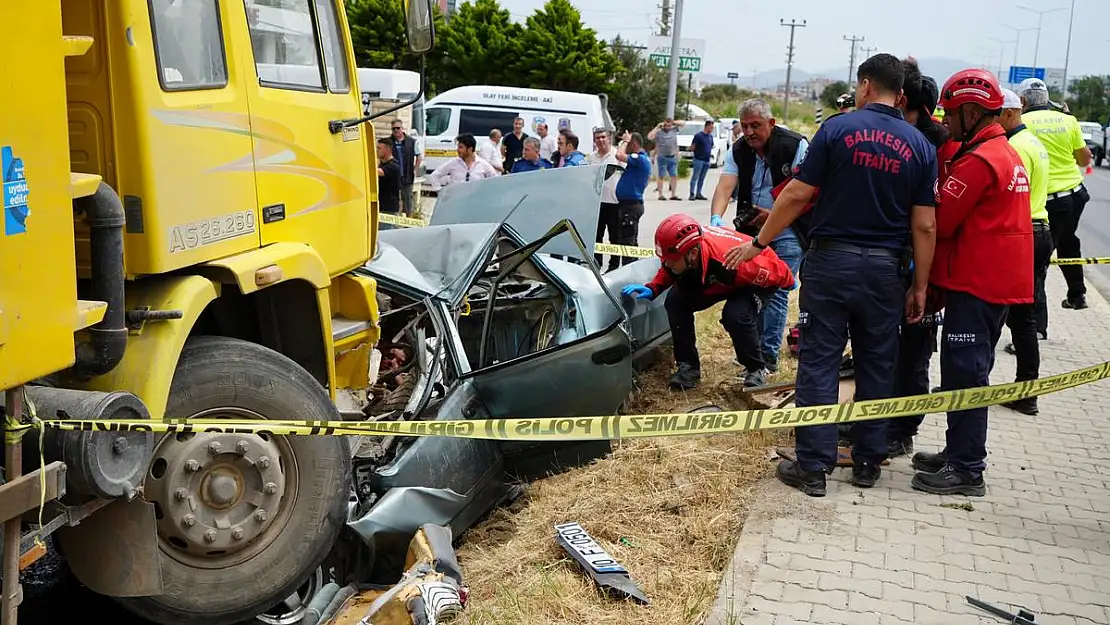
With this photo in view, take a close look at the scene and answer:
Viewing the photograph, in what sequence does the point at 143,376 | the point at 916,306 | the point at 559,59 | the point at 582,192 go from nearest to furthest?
the point at 143,376 → the point at 916,306 → the point at 582,192 → the point at 559,59

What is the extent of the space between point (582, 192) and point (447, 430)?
9.86 feet

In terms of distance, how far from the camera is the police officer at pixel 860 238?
4113 mm

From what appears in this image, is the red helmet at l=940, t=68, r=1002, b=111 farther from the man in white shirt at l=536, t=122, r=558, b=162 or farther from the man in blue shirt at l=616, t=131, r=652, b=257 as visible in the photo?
the man in white shirt at l=536, t=122, r=558, b=162

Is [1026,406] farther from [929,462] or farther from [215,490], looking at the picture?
[215,490]

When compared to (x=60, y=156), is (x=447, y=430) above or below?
below

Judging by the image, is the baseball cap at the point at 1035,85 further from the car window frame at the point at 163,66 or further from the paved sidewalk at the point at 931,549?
the car window frame at the point at 163,66

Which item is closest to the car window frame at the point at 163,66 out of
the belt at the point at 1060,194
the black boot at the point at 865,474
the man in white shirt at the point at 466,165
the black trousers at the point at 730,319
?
the black boot at the point at 865,474

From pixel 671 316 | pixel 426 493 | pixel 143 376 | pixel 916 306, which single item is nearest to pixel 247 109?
pixel 143 376

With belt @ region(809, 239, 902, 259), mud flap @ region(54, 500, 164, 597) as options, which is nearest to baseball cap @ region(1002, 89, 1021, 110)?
belt @ region(809, 239, 902, 259)

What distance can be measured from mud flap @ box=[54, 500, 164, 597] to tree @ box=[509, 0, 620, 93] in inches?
1229

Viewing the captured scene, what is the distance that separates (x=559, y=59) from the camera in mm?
33000

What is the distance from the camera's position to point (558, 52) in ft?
108

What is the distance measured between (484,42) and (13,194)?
108 feet

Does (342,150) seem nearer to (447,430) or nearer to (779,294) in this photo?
(447,430)
